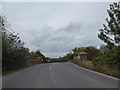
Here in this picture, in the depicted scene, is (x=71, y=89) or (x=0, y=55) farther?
(x=0, y=55)

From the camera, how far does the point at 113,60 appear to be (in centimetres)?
1766

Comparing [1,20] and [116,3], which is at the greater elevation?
[116,3]

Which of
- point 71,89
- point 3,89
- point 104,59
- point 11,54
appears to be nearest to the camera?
point 71,89

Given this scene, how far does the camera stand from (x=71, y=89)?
8.81 metres

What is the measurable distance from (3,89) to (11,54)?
15595mm

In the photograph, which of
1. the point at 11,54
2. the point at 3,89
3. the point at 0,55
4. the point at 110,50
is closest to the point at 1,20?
the point at 0,55

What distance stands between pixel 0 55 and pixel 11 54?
4.07 metres

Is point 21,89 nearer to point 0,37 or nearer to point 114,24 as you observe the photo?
point 0,37

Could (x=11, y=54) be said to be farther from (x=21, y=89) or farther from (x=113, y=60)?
(x=21, y=89)

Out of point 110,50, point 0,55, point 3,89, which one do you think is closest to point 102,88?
point 3,89

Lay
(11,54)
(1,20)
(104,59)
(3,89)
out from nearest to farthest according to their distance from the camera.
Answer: (3,89)
(1,20)
(104,59)
(11,54)

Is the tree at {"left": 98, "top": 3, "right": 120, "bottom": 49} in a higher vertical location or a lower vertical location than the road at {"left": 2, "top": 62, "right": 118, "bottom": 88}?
higher

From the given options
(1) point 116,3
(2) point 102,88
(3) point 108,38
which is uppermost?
(1) point 116,3

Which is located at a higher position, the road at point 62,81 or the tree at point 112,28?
the tree at point 112,28
